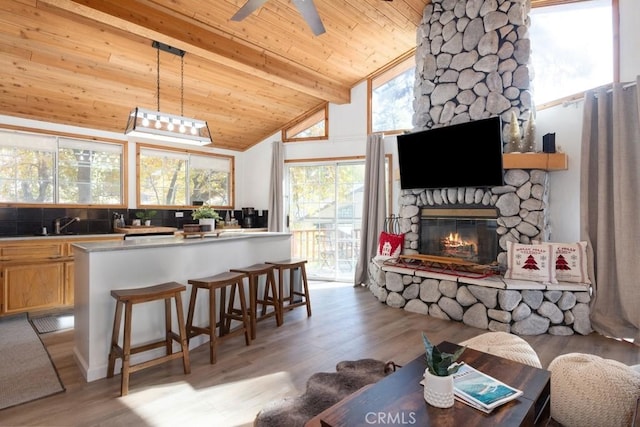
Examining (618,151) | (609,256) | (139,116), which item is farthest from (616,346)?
(139,116)

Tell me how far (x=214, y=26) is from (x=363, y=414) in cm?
415

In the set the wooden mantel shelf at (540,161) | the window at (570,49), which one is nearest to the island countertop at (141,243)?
the wooden mantel shelf at (540,161)

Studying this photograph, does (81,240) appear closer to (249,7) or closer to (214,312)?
(214,312)

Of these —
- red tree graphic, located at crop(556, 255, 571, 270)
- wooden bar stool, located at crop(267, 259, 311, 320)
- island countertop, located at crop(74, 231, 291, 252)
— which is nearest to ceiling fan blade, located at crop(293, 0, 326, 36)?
island countertop, located at crop(74, 231, 291, 252)

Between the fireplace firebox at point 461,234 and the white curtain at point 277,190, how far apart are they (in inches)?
107

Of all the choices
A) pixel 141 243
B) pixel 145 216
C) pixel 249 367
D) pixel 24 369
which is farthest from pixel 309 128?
pixel 24 369

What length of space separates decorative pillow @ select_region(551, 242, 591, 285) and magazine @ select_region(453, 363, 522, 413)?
2770mm

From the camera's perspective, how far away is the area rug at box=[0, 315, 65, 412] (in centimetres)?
250

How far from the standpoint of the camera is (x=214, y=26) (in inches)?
160

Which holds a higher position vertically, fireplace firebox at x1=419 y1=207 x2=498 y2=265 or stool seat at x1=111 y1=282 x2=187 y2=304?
fireplace firebox at x1=419 y1=207 x2=498 y2=265

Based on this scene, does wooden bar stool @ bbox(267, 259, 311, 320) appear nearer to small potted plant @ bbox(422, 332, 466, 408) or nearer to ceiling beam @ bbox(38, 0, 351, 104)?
ceiling beam @ bbox(38, 0, 351, 104)

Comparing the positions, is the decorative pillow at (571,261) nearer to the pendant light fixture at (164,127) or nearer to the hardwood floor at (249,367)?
the hardwood floor at (249,367)

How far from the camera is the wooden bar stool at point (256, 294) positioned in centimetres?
358

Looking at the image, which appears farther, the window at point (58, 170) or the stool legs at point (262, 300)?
the window at point (58, 170)
